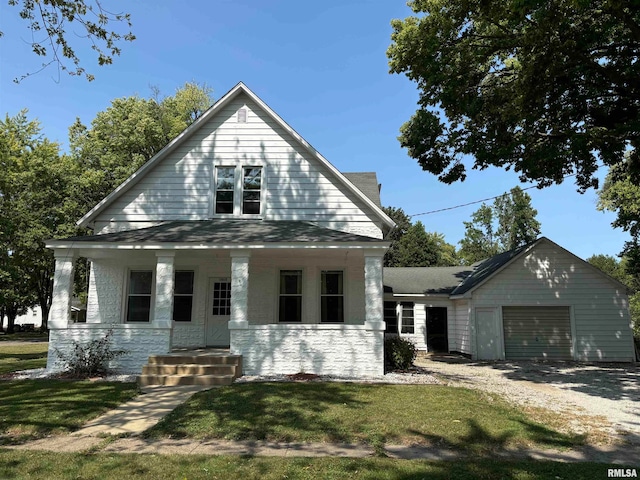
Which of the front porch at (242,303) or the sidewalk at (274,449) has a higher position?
the front porch at (242,303)

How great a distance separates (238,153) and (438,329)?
554 inches

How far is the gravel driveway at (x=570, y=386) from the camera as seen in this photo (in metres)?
7.67

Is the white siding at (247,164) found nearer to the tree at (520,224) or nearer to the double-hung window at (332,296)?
the double-hung window at (332,296)

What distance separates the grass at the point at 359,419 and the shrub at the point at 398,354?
3.23m

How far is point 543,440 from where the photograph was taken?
229 inches

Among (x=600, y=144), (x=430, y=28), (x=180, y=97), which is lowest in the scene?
(x=600, y=144)

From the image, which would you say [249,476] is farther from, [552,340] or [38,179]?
[38,179]

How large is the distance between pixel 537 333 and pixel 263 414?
A: 46.7 ft

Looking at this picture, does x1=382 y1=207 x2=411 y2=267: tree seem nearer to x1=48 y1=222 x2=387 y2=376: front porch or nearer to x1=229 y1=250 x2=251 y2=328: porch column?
x1=48 y1=222 x2=387 y2=376: front porch

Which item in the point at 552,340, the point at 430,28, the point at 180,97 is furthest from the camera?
the point at 180,97

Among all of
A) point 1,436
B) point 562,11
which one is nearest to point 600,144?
point 562,11

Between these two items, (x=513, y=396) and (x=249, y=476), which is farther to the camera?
(x=513, y=396)

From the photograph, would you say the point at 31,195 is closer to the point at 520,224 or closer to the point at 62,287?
the point at 62,287

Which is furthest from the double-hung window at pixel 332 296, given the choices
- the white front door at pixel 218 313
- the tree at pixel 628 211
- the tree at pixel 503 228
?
the tree at pixel 503 228
